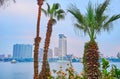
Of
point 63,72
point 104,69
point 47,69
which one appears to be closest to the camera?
point 104,69

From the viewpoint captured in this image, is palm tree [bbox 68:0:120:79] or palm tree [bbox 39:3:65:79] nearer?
palm tree [bbox 68:0:120:79]

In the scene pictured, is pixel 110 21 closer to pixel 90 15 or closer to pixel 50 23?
pixel 90 15

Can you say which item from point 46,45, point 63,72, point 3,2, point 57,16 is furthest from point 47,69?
point 3,2

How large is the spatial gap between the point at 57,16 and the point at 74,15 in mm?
9452

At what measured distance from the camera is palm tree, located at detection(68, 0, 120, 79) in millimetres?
9750

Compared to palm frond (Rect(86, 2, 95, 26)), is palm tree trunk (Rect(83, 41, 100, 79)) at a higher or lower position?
lower

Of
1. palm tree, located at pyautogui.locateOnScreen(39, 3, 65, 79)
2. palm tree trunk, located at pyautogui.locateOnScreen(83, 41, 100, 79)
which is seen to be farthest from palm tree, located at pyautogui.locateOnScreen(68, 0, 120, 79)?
palm tree, located at pyautogui.locateOnScreen(39, 3, 65, 79)

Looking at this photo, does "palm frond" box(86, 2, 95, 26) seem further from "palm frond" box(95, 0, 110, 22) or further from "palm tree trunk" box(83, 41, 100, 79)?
"palm tree trunk" box(83, 41, 100, 79)

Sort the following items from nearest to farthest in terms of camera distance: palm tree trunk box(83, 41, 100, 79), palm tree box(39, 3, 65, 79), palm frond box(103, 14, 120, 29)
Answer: palm tree trunk box(83, 41, 100, 79) < palm frond box(103, 14, 120, 29) < palm tree box(39, 3, 65, 79)

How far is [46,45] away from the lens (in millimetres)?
19359

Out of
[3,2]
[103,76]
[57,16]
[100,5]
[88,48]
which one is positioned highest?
[57,16]

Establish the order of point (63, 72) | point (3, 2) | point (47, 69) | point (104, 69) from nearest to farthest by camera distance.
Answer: point (3, 2) → point (104, 69) → point (63, 72) → point (47, 69)

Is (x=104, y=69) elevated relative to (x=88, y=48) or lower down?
lower down

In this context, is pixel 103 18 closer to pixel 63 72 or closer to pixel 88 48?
pixel 88 48
